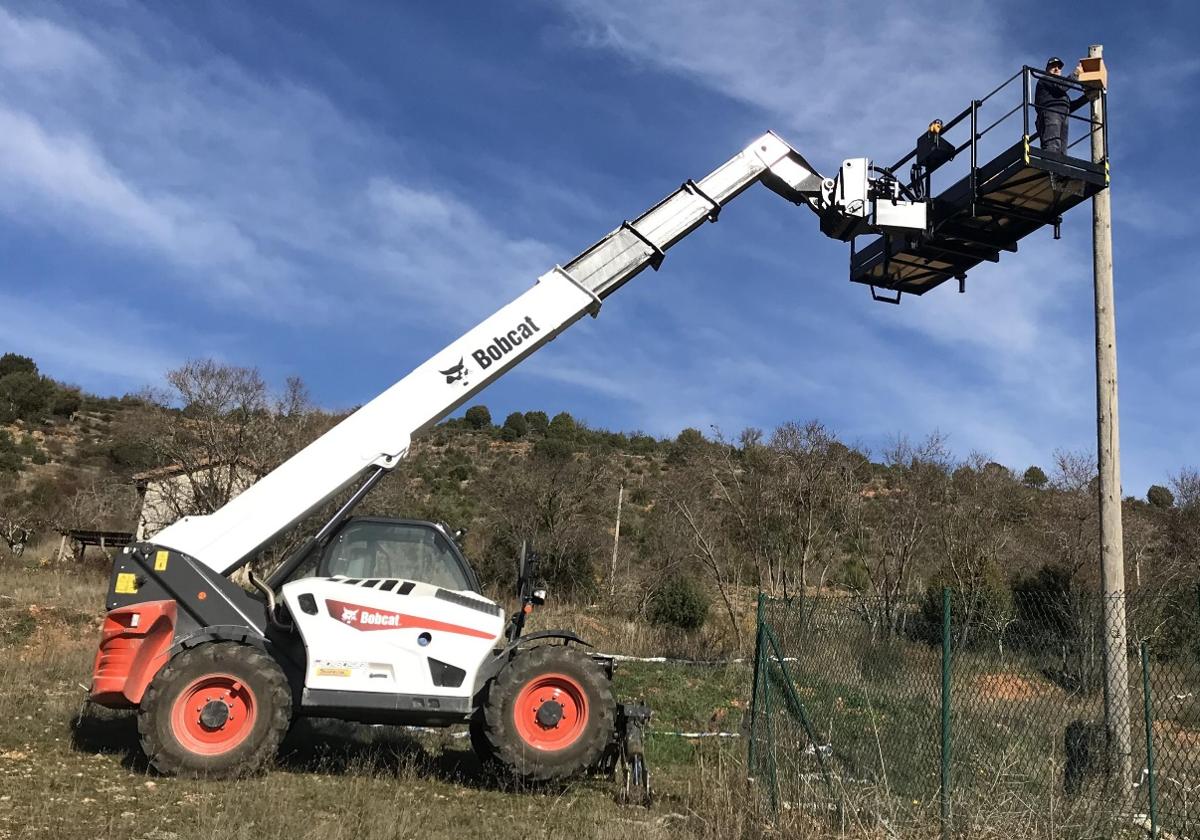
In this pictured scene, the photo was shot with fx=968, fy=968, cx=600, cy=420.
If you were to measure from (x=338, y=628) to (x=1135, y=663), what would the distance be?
31.6ft

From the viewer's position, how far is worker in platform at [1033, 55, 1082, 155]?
9695mm

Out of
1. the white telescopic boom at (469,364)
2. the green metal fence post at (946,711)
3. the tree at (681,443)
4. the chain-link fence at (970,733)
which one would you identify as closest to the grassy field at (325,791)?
the chain-link fence at (970,733)

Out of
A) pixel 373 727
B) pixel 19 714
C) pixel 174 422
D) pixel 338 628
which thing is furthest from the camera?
pixel 174 422

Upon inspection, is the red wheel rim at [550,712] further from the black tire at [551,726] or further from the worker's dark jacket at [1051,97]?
the worker's dark jacket at [1051,97]

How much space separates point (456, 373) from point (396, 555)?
1820mm

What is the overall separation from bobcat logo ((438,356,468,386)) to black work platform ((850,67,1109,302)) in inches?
179

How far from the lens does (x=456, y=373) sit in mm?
9312

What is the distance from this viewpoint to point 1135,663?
39.0 ft

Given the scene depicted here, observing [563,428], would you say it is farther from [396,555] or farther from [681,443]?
[396,555]

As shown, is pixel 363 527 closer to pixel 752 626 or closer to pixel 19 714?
pixel 19 714

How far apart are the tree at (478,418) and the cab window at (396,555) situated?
50.8m

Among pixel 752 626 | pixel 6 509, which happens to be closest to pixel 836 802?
pixel 752 626

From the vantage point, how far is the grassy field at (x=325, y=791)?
6.38m

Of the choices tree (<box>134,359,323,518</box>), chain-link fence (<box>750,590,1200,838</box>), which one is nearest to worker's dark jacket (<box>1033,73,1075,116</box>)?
chain-link fence (<box>750,590,1200,838</box>)
